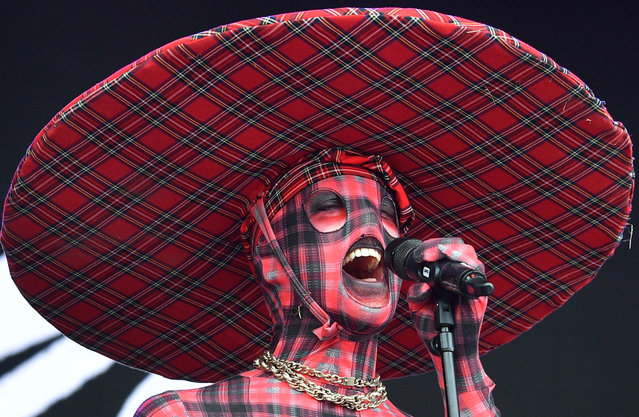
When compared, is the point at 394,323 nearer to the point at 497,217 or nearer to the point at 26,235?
the point at 497,217

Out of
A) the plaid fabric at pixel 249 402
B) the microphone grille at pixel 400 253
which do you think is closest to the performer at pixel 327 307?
the plaid fabric at pixel 249 402

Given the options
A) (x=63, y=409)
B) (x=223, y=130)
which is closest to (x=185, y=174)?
(x=223, y=130)

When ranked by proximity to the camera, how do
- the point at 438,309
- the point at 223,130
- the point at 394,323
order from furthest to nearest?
the point at 394,323 < the point at 223,130 < the point at 438,309

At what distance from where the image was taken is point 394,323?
252cm

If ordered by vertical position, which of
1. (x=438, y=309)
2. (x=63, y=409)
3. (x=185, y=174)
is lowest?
(x=438, y=309)

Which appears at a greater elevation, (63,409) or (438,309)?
(63,409)

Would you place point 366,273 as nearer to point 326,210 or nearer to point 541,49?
point 326,210

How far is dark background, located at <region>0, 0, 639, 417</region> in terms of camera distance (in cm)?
281

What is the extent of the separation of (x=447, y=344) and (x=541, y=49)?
1608mm

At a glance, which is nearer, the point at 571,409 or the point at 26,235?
the point at 26,235

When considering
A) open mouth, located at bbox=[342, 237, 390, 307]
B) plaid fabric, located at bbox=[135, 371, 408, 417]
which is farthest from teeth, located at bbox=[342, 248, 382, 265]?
plaid fabric, located at bbox=[135, 371, 408, 417]

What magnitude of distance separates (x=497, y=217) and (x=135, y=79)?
845 millimetres

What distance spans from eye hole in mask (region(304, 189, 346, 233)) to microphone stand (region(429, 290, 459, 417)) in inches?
16.5

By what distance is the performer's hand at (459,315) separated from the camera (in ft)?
5.85
